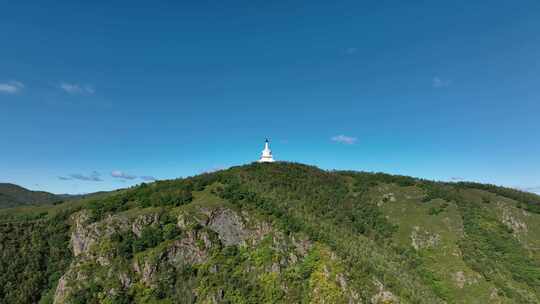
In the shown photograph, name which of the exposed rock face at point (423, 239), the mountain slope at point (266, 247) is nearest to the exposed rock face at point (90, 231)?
the mountain slope at point (266, 247)

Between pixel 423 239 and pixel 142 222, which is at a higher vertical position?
pixel 142 222

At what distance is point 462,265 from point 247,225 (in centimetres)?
4825

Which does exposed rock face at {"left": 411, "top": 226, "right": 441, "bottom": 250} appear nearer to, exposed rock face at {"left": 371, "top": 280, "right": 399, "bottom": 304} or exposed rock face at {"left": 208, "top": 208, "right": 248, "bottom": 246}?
exposed rock face at {"left": 371, "top": 280, "right": 399, "bottom": 304}

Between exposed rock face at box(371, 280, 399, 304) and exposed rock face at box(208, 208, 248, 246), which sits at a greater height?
exposed rock face at box(208, 208, 248, 246)

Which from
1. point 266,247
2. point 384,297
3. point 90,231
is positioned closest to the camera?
point 384,297

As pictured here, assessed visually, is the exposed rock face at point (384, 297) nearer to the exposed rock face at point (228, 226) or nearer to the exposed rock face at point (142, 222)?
the exposed rock face at point (228, 226)

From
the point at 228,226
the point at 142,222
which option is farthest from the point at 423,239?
the point at 142,222

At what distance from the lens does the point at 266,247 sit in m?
58.9

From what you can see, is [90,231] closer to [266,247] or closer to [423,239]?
[266,247]

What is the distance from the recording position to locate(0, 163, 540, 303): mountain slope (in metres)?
52.9

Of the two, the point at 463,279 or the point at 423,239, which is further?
the point at 423,239

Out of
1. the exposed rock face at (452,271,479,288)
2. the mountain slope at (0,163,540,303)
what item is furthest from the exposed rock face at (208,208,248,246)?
the exposed rock face at (452,271,479,288)

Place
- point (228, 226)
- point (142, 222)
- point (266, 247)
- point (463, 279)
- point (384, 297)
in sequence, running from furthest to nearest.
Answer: point (228, 226)
point (142, 222)
point (463, 279)
point (266, 247)
point (384, 297)

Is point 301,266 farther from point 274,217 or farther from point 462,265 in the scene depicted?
point 462,265
